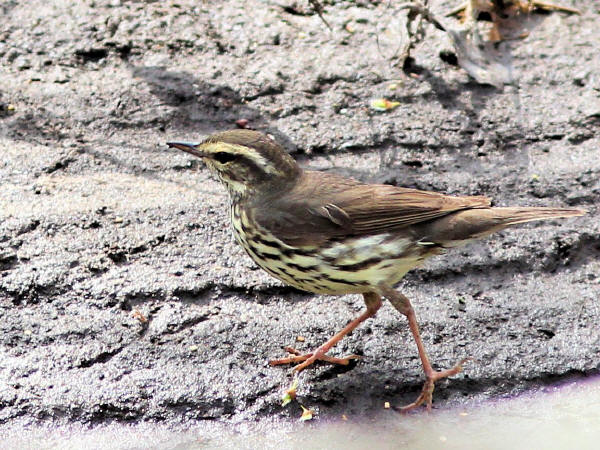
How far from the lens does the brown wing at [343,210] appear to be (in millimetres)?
5246

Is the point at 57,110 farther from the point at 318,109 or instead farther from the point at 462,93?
the point at 462,93

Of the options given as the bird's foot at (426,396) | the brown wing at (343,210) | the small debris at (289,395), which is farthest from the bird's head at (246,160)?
the bird's foot at (426,396)

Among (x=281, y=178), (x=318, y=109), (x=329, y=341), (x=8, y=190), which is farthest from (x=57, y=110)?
(x=329, y=341)

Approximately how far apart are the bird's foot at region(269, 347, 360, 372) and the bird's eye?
1224 mm

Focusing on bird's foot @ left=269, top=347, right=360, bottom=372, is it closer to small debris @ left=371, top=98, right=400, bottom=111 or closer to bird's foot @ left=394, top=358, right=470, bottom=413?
bird's foot @ left=394, top=358, right=470, bottom=413

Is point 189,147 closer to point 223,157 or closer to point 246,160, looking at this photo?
point 223,157

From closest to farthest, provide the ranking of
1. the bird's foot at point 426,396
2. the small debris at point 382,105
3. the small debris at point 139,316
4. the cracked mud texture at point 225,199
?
the bird's foot at point 426,396 → the cracked mud texture at point 225,199 → the small debris at point 139,316 → the small debris at point 382,105

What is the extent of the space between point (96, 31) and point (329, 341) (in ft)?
13.9

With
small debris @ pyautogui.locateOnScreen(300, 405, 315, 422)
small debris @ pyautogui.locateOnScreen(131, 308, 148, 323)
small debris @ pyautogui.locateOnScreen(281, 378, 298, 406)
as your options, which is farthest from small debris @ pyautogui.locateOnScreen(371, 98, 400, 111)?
small debris @ pyautogui.locateOnScreen(300, 405, 315, 422)

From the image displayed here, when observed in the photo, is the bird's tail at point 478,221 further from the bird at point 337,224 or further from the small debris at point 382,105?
the small debris at point 382,105

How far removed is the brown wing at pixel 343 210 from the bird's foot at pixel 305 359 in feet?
2.41

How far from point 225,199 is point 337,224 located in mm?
1634

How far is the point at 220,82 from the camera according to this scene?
25.7ft

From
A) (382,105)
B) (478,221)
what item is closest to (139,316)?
(478,221)
